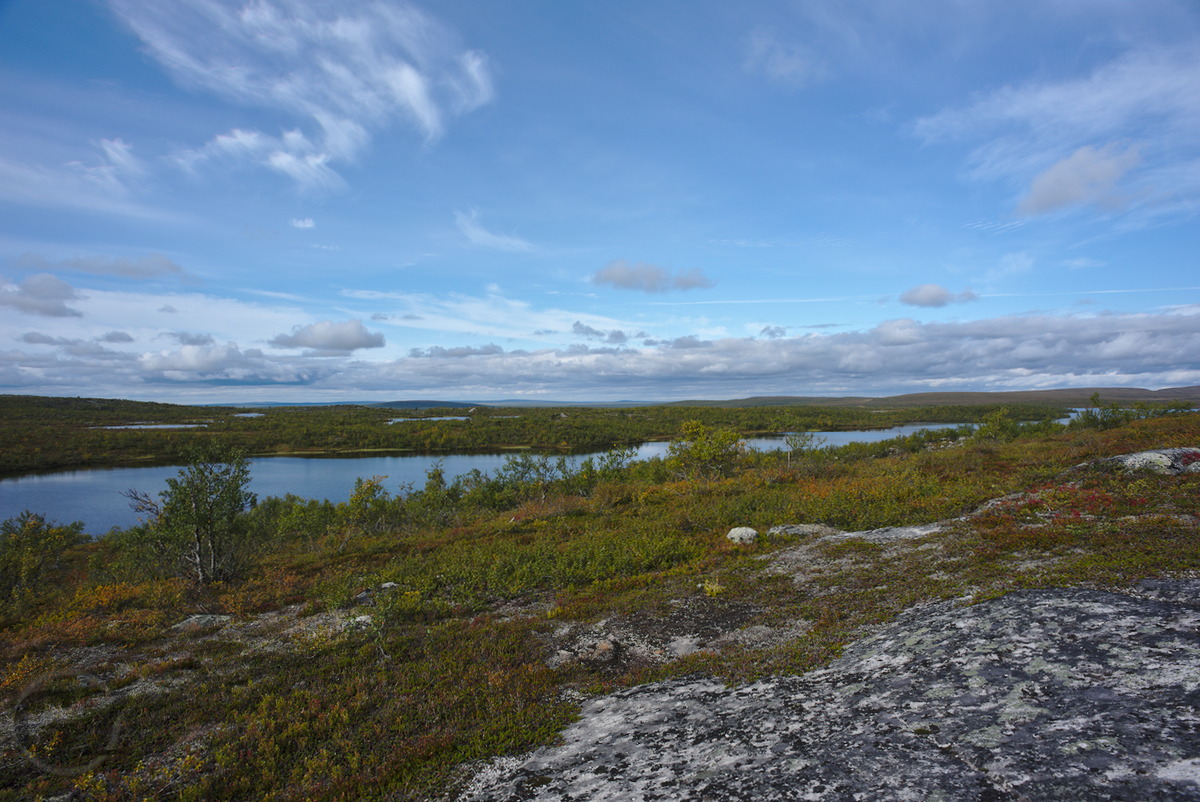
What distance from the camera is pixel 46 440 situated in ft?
294

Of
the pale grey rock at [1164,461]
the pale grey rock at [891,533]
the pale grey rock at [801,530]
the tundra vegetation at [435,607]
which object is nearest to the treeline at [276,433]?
the tundra vegetation at [435,607]

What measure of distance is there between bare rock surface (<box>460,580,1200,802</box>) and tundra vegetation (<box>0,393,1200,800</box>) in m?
0.79

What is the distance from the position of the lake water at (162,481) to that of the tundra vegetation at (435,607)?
930 inches

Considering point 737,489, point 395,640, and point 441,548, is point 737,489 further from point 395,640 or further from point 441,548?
point 395,640

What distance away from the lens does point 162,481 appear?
69.2 m

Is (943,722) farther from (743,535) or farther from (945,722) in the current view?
(743,535)

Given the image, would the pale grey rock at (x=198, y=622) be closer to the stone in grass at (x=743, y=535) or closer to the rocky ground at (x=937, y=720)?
the rocky ground at (x=937, y=720)

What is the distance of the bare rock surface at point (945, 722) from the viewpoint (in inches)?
112

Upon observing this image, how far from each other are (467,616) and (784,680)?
7.10m

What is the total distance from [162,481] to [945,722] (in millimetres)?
Answer: 91707

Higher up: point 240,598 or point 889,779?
point 889,779

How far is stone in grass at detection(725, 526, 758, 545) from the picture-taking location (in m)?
14.2

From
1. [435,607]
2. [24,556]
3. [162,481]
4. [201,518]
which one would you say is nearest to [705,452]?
[435,607]

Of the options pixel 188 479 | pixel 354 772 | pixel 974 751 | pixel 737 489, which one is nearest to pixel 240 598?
pixel 188 479
